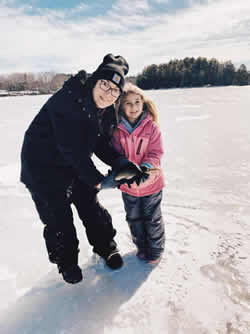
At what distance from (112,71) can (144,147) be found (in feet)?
1.76

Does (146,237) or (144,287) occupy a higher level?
(146,237)

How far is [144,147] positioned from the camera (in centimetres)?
169

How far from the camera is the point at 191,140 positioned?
552 centimetres

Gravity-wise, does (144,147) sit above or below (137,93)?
below

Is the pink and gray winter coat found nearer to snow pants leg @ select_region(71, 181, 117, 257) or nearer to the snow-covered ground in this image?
snow pants leg @ select_region(71, 181, 117, 257)

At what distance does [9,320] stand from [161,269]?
3.40 feet

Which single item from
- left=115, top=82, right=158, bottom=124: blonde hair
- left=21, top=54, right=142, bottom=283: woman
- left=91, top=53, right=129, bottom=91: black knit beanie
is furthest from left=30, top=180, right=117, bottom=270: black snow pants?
left=91, top=53, right=129, bottom=91: black knit beanie

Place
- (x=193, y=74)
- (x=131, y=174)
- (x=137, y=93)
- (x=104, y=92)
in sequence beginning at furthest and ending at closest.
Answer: (x=193, y=74)
(x=137, y=93)
(x=131, y=174)
(x=104, y=92)

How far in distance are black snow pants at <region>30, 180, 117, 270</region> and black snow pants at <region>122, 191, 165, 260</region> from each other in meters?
0.21

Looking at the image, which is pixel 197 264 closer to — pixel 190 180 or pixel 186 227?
pixel 186 227

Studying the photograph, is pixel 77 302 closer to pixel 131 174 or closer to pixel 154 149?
pixel 131 174

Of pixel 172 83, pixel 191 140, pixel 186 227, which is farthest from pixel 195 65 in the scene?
pixel 186 227

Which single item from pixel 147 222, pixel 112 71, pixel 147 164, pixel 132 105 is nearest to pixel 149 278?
pixel 147 222

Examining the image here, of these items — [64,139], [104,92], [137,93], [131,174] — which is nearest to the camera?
[64,139]
